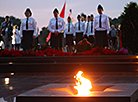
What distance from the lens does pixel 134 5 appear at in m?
12.3

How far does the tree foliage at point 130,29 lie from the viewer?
11695 mm

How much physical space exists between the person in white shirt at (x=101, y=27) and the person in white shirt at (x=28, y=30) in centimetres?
268

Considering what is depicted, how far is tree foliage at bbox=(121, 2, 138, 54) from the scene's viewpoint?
11695 millimetres

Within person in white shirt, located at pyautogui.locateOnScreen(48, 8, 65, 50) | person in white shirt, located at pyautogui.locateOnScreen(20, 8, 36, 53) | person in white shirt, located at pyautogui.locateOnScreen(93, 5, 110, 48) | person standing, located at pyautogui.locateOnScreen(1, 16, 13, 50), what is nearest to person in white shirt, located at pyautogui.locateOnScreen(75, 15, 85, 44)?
person standing, located at pyautogui.locateOnScreen(1, 16, 13, 50)

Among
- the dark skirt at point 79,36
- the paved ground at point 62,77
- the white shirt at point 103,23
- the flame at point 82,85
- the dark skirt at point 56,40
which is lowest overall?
the paved ground at point 62,77

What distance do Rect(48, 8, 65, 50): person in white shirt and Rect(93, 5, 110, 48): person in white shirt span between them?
5.68ft

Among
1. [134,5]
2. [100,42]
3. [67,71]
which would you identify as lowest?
[67,71]

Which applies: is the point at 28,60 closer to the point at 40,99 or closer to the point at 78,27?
the point at 40,99

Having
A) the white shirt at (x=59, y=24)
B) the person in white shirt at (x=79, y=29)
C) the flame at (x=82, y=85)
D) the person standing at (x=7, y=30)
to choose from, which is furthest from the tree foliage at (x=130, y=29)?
the person standing at (x=7, y=30)

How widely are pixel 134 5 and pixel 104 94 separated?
8381 millimetres

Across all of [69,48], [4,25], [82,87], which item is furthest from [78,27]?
[82,87]

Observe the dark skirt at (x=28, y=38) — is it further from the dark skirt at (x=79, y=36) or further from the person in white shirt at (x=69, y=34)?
the dark skirt at (x=79, y=36)

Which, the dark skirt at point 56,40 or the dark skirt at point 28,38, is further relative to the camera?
the dark skirt at point 56,40

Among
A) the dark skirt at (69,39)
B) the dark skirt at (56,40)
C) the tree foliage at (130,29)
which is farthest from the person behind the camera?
the dark skirt at (69,39)
